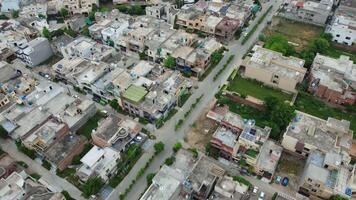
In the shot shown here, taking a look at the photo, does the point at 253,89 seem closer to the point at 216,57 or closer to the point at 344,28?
the point at 216,57

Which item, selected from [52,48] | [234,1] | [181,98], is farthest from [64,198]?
[234,1]

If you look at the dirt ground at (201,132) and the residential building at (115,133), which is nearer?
the residential building at (115,133)

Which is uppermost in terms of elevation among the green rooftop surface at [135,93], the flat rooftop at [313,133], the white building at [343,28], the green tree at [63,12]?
the white building at [343,28]

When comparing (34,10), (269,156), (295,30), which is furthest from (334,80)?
(34,10)

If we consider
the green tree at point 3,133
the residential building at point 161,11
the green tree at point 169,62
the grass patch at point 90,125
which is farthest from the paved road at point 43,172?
the residential building at point 161,11

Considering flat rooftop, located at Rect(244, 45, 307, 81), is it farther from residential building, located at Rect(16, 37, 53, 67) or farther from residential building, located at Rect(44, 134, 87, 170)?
residential building, located at Rect(16, 37, 53, 67)

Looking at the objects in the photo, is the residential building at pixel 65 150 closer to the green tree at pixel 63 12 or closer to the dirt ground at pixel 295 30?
the green tree at pixel 63 12

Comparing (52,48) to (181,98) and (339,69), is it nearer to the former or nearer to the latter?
(181,98)
